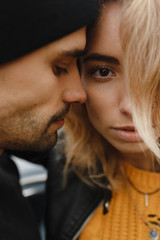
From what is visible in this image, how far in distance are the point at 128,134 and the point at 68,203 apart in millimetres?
693

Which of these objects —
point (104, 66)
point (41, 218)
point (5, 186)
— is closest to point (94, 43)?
point (104, 66)

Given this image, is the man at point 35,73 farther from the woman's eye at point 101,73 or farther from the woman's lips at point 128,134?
the woman's lips at point 128,134

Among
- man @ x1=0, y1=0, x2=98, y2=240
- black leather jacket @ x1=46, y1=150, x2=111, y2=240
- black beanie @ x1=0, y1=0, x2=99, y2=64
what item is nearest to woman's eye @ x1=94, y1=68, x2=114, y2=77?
man @ x1=0, y1=0, x2=98, y2=240

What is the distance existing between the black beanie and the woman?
160 millimetres

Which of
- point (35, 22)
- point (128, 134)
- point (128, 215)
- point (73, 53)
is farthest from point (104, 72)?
point (128, 215)

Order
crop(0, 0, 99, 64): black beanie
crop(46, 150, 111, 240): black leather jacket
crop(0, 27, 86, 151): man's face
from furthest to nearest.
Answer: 1. crop(46, 150, 111, 240): black leather jacket
2. crop(0, 27, 86, 151): man's face
3. crop(0, 0, 99, 64): black beanie

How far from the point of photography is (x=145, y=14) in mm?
1363

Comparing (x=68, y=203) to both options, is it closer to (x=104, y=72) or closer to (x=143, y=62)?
(x=104, y=72)

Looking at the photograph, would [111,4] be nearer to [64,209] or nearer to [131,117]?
[131,117]

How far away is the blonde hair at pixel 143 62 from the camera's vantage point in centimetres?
137

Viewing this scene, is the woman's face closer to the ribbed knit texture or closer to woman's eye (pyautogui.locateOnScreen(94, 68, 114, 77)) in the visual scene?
woman's eye (pyautogui.locateOnScreen(94, 68, 114, 77))

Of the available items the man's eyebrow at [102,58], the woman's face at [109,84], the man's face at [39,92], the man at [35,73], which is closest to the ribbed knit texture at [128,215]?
the woman's face at [109,84]

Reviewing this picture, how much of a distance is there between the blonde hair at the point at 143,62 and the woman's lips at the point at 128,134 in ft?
0.33

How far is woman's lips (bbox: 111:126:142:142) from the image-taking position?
1.60 metres
